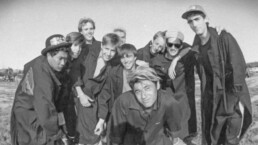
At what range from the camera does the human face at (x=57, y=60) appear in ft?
13.4

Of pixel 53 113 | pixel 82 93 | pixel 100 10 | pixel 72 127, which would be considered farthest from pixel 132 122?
pixel 100 10

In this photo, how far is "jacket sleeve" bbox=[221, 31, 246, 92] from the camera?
471cm

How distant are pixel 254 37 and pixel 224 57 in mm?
4229

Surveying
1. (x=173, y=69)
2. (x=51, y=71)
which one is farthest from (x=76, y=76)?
(x=173, y=69)

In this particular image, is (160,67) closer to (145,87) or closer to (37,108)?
(145,87)

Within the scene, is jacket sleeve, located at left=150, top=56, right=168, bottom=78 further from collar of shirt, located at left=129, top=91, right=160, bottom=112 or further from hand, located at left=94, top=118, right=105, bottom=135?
collar of shirt, located at left=129, top=91, right=160, bottom=112

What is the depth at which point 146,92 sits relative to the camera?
3.54 metres

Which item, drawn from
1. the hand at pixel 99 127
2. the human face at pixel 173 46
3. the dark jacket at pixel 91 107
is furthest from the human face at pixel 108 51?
the hand at pixel 99 127

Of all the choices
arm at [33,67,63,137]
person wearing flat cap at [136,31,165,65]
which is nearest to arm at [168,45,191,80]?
person wearing flat cap at [136,31,165,65]

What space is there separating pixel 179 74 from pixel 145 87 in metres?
1.76

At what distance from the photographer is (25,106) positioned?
163 inches

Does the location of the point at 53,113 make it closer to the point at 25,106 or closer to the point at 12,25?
the point at 25,106

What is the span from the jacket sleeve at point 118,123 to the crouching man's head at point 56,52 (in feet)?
2.92

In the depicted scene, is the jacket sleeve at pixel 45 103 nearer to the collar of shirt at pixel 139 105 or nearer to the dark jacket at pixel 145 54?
the collar of shirt at pixel 139 105
